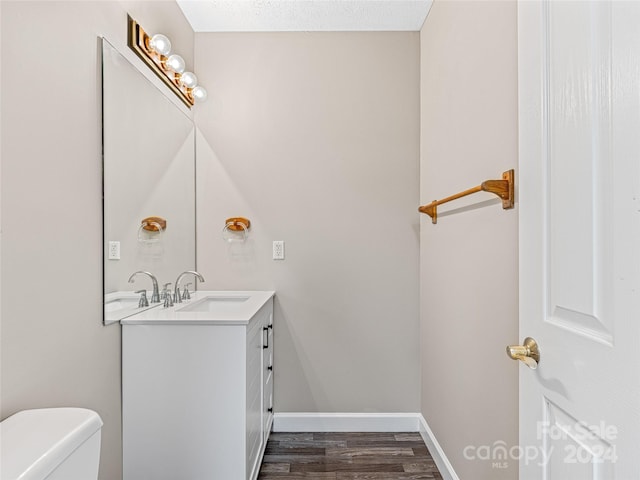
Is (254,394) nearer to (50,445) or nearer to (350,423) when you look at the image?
(350,423)

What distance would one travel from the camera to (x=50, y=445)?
853 mm

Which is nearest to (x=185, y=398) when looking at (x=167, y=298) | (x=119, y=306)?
(x=119, y=306)

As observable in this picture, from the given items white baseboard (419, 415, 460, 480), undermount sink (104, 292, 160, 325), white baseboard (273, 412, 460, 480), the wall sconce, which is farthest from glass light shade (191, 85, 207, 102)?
white baseboard (419, 415, 460, 480)

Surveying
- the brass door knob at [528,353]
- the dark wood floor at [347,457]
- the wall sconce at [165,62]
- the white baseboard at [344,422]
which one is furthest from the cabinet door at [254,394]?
the wall sconce at [165,62]

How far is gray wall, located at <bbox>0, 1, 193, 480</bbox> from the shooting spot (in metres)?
1.04

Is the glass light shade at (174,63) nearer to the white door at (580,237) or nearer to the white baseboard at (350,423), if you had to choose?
the white door at (580,237)

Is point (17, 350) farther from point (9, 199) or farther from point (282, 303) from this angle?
point (282, 303)

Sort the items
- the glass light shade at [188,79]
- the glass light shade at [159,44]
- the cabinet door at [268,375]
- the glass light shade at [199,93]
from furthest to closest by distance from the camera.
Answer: the glass light shade at [199,93] < the glass light shade at [188,79] < the cabinet door at [268,375] < the glass light shade at [159,44]

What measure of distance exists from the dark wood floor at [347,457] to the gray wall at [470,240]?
189 millimetres

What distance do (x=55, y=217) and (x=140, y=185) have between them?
2.04 ft

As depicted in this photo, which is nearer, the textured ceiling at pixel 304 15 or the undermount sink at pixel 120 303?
the undermount sink at pixel 120 303

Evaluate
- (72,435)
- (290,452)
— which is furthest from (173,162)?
(290,452)

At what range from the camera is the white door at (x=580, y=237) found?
61 centimetres

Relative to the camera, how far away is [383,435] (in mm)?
2430
